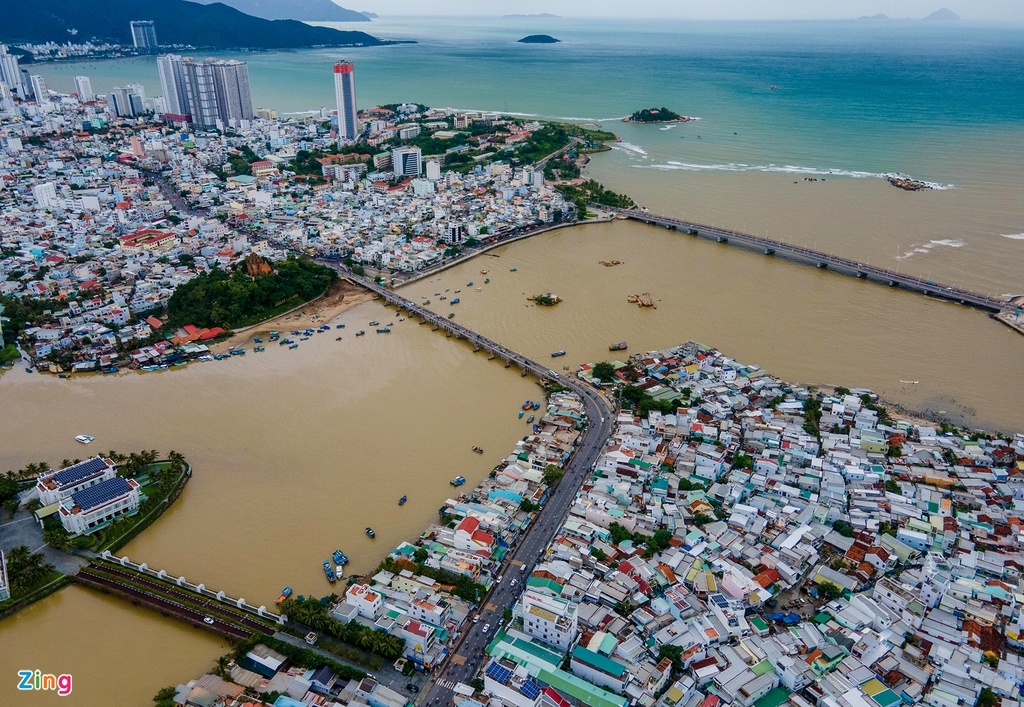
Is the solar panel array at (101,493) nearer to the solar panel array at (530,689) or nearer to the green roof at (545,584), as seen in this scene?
the green roof at (545,584)

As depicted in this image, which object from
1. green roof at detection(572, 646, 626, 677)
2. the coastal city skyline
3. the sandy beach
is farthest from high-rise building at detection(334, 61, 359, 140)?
green roof at detection(572, 646, 626, 677)

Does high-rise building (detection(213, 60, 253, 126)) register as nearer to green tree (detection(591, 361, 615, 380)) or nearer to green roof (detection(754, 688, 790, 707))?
green tree (detection(591, 361, 615, 380))

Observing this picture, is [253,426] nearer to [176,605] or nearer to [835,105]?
[176,605]

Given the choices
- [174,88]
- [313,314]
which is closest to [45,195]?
[313,314]

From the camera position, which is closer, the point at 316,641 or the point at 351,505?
the point at 316,641

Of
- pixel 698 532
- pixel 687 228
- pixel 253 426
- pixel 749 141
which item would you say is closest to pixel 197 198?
pixel 253 426

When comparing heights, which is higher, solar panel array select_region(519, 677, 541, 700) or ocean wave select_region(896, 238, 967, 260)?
ocean wave select_region(896, 238, 967, 260)
